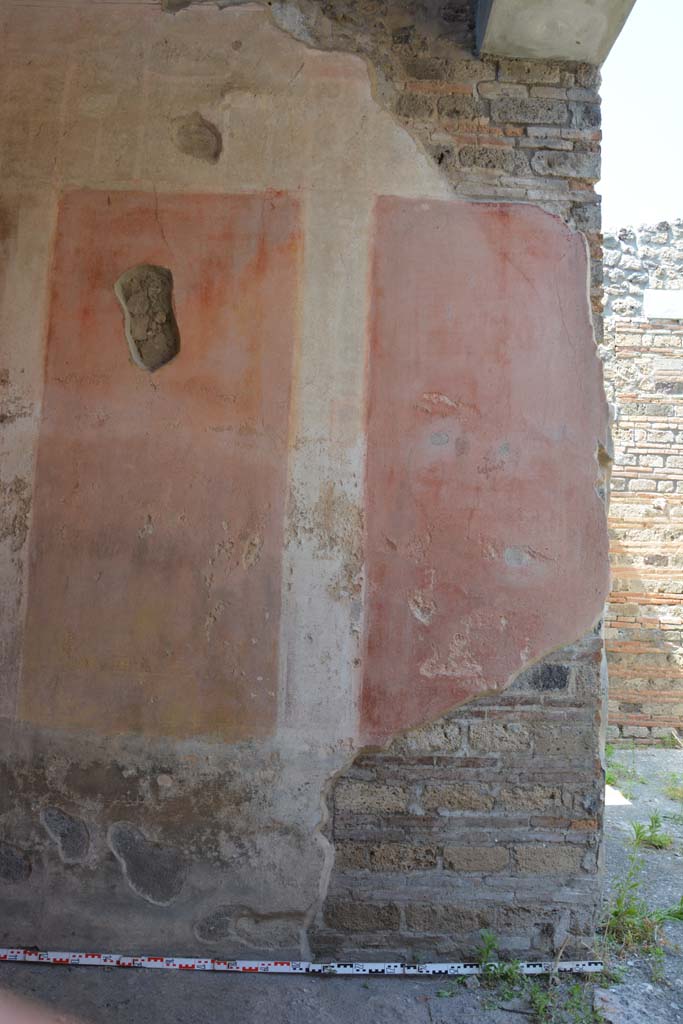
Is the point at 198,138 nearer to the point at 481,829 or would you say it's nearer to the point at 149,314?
the point at 149,314

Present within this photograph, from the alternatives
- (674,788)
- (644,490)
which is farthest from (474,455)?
(644,490)

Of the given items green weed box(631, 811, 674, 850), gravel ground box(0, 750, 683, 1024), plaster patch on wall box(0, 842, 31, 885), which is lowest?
gravel ground box(0, 750, 683, 1024)

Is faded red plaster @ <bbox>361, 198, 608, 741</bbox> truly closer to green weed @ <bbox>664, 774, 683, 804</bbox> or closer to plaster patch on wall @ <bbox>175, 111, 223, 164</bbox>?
plaster patch on wall @ <bbox>175, 111, 223, 164</bbox>

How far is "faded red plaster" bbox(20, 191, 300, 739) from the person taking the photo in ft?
8.80

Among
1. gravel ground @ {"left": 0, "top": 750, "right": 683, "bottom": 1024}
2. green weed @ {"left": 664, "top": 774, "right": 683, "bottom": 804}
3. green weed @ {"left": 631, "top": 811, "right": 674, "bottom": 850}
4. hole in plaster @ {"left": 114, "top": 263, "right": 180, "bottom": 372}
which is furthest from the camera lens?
green weed @ {"left": 664, "top": 774, "right": 683, "bottom": 804}

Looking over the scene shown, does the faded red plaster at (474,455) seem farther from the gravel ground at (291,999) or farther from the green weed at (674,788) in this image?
the green weed at (674,788)

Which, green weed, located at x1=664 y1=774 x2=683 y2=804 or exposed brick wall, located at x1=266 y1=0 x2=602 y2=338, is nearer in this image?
exposed brick wall, located at x1=266 y1=0 x2=602 y2=338

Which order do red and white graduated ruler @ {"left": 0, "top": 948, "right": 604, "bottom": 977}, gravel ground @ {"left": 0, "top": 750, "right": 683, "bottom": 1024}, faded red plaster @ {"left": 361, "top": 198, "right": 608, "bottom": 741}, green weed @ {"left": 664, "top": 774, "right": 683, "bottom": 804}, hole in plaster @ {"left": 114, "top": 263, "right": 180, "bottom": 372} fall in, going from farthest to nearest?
green weed @ {"left": 664, "top": 774, "right": 683, "bottom": 804}, hole in plaster @ {"left": 114, "top": 263, "right": 180, "bottom": 372}, faded red plaster @ {"left": 361, "top": 198, "right": 608, "bottom": 741}, red and white graduated ruler @ {"left": 0, "top": 948, "right": 604, "bottom": 977}, gravel ground @ {"left": 0, "top": 750, "right": 683, "bottom": 1024}

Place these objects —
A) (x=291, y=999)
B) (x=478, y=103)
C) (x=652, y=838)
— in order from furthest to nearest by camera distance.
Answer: (x=652, y=838) → (x=478, y=103) → (x=291, y=999)

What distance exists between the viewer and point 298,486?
8.95ft

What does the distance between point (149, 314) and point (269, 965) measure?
83.6 inches

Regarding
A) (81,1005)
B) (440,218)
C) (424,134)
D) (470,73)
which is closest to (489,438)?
(440,218)

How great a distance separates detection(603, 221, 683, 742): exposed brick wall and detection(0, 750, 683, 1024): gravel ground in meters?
3.73

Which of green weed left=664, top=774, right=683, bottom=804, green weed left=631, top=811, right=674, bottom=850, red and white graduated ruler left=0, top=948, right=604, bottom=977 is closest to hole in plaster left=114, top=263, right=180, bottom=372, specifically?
red and white graduated ruler left=0, top=948, right=604, bottom=977
